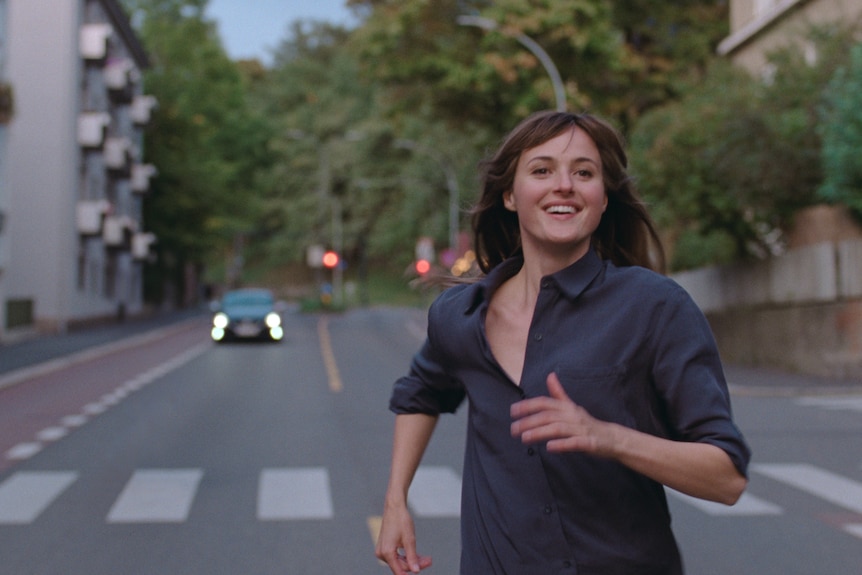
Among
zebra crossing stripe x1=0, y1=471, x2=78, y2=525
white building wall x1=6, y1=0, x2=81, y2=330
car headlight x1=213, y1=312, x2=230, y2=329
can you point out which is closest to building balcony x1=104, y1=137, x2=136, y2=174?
white building wall x1=6, y1=0, x2=81, y2=330

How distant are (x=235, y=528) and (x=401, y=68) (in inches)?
1007

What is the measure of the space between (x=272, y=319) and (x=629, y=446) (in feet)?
101

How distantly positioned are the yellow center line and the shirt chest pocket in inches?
663

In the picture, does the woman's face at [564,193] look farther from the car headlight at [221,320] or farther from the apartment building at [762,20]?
the car headlight at [221,320]

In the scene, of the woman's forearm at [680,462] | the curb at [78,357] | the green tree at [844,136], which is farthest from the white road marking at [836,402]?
the woman's forearm at [680,462]

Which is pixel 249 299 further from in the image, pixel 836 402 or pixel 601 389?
pixel 601 389

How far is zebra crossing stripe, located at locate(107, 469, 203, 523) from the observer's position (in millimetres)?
8250

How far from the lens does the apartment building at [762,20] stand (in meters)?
26.7

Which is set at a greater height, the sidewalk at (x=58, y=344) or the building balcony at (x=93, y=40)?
the building balcony at (x=93, y=40)

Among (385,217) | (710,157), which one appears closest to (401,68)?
(710,157)

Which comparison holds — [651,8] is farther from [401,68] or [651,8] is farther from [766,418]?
[766,418]

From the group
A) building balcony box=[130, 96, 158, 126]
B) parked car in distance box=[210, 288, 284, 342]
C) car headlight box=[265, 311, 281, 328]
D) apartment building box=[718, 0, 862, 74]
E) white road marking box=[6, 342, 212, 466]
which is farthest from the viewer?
building balcony box=[130, 96, 158, 126]

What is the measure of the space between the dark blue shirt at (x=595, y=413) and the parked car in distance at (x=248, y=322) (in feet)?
99.6

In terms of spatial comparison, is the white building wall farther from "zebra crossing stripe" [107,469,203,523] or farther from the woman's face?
the woman's face
